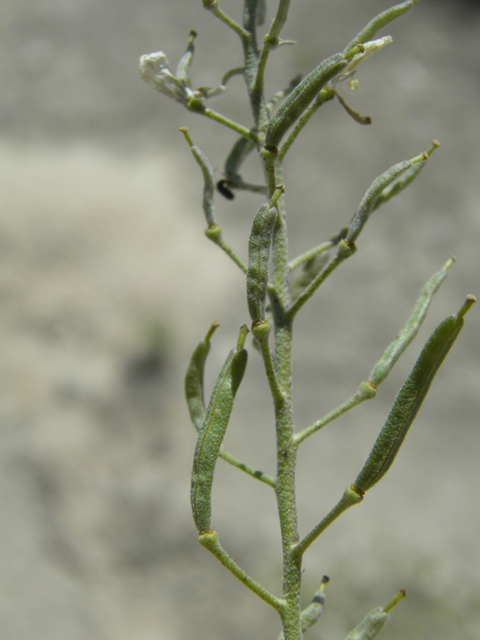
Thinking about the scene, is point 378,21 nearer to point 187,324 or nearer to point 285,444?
point 285,444

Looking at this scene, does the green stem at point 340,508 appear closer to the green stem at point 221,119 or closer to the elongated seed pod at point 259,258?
the elongated seed pod at point 259,258

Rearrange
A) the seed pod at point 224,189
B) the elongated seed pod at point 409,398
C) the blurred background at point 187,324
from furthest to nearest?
the blurred background at point 187,324 → the seed pod at point 224,189 → the elongated seed pod at point 409,398

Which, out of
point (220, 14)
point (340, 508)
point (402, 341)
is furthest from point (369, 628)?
point (220, 14)

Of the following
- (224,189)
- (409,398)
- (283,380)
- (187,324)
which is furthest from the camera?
(187,324)

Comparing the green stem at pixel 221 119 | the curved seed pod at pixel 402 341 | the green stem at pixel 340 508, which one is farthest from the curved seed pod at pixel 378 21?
the green stem at pixel 340 508

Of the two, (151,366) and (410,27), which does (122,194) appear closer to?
(151,366)

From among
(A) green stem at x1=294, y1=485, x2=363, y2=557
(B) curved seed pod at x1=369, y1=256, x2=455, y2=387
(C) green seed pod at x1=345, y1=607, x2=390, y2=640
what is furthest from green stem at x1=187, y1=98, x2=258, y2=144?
(C) green seed pod at x1=345, y1=607, x2=390, y2=640
